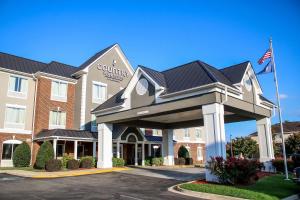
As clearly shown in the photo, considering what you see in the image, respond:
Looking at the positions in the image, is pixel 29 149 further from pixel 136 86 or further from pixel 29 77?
pixel 136 86

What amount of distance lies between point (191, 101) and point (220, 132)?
3.04 metres

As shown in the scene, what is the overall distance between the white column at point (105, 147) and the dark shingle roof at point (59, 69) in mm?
10435

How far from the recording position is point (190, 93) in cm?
1984

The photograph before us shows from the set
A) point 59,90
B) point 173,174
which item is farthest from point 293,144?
point 59,90

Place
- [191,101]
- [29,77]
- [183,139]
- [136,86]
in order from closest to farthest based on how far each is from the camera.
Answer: [191,101] → [136,86] → [29,77] → [183,139]

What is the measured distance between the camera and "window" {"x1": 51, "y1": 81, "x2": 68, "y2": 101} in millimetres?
33562

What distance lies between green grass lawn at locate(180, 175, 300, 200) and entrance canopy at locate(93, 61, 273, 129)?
5676 millimetres

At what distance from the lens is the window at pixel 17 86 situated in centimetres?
3147

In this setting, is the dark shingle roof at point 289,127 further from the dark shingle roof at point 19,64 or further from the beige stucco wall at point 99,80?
the dark shingle roof at point 19,64

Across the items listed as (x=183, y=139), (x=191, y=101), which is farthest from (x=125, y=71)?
(x=191, y=101)

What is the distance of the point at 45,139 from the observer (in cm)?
2984

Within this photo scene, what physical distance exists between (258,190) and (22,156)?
80.9 feet

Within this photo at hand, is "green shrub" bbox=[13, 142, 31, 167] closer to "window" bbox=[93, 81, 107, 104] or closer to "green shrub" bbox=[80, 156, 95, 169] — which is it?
"green shrub" bbox=[80, 156, 95, 169]

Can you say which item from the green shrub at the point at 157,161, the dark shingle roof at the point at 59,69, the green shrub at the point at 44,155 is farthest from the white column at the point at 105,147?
the dark shingle roof at the point at 59,69
